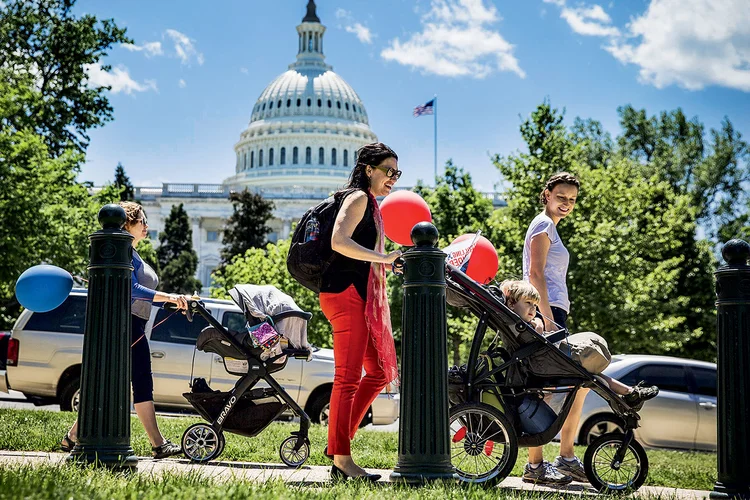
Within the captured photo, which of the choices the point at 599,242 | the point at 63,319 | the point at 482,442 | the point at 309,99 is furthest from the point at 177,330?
the point at 309,99

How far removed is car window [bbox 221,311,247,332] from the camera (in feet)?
44.4

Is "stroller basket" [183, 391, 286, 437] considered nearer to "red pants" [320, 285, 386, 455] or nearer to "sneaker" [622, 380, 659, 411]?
"red pants" [320, 285, 386, 455]

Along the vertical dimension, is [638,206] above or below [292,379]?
above

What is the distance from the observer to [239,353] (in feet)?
23.4

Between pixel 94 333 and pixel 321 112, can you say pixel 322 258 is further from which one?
pixel 321 112

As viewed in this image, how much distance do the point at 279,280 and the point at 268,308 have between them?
36.3m

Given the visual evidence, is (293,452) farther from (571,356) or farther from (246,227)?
(246,227)

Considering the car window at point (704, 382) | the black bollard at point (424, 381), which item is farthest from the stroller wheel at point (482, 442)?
the car window at point (704, 382)

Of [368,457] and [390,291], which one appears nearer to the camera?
[368,457]

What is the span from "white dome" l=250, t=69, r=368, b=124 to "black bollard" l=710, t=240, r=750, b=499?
131142 mm

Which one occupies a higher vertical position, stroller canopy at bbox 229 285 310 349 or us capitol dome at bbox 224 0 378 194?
us capitol dome at bbox 224 0 378 194

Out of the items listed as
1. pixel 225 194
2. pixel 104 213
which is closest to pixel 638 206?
pixel 104 213

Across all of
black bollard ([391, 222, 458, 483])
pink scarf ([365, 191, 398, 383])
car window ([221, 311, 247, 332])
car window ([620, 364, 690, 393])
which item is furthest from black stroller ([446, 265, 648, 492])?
car window ([620, 364, 690, 393])

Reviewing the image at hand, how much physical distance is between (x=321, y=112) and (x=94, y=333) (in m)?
132
